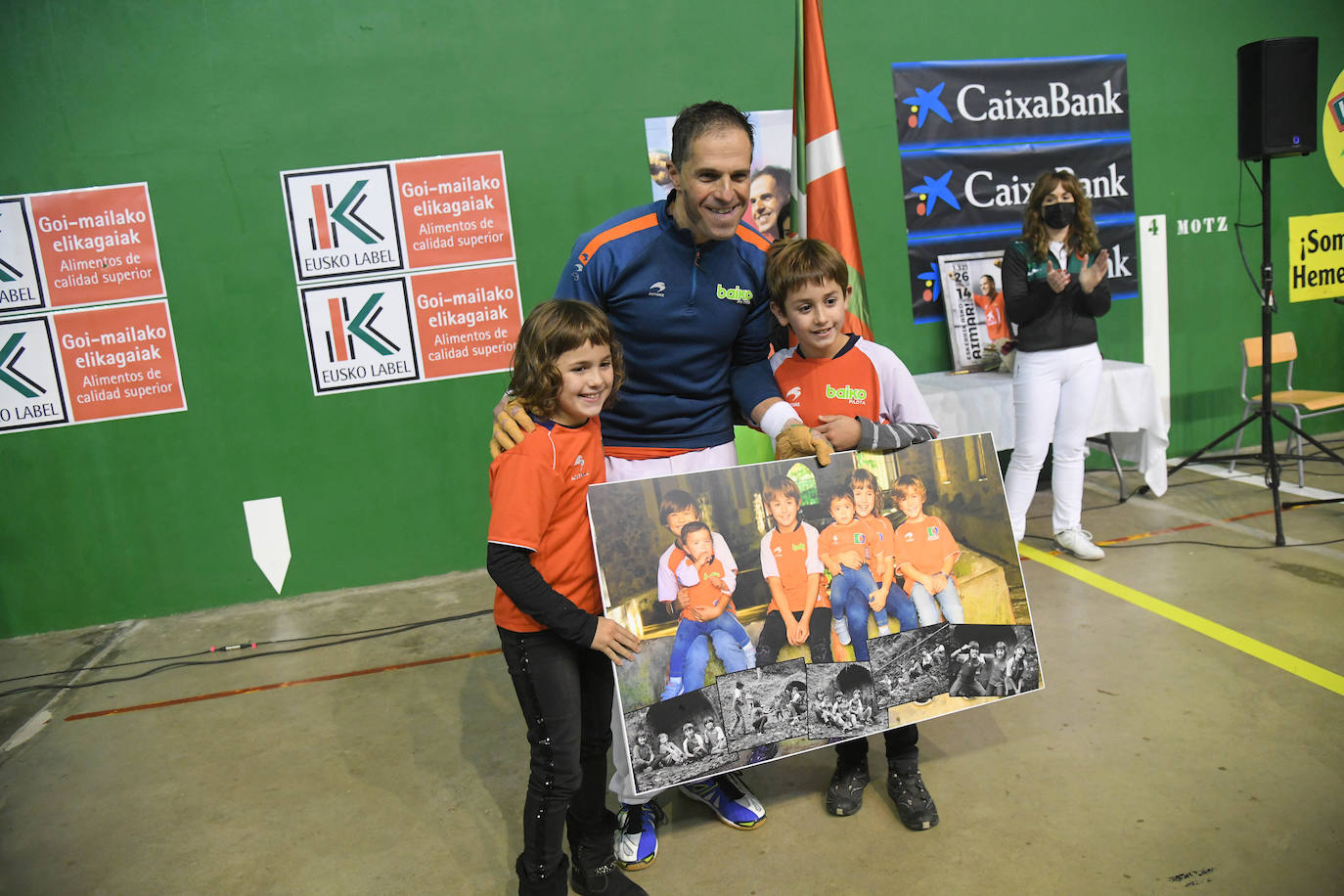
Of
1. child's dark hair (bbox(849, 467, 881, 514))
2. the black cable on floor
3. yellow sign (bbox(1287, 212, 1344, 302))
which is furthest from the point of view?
yellow sign (bbox(1287, 212, 1344, 302))

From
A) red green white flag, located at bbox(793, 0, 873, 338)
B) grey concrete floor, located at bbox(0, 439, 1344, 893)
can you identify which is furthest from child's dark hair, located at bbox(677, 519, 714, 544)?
red green white flag, located at bbox(793, 0, 873, 338)

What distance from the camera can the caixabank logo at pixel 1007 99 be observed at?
4617 millimetres

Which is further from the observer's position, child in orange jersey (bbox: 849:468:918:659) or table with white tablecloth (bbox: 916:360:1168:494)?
table with white tablecloth (bbox: 916:360:1168:494)

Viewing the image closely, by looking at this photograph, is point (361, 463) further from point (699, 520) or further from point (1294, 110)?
point (1294, 110)

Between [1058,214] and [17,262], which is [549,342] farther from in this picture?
[17,262]

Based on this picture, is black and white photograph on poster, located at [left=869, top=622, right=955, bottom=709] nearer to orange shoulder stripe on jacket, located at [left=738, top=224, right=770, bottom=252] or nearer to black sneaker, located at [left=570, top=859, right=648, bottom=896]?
black sneaker, located at [left=570, top=859, right=648, bottom=896]

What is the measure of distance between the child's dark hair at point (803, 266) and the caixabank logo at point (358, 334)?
258cm

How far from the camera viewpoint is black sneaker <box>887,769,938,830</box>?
2.10 meters

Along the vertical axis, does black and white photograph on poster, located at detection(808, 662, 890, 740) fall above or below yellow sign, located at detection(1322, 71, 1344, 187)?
below

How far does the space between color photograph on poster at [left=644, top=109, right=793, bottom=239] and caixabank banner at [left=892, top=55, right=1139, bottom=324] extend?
660 mm

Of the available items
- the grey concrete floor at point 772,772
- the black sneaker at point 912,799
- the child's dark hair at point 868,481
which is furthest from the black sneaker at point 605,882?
the child's dark hair at point 868,481

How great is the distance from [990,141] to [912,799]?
3.79 m

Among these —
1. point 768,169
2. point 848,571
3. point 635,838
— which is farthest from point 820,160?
point 635,838

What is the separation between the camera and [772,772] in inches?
96.4
